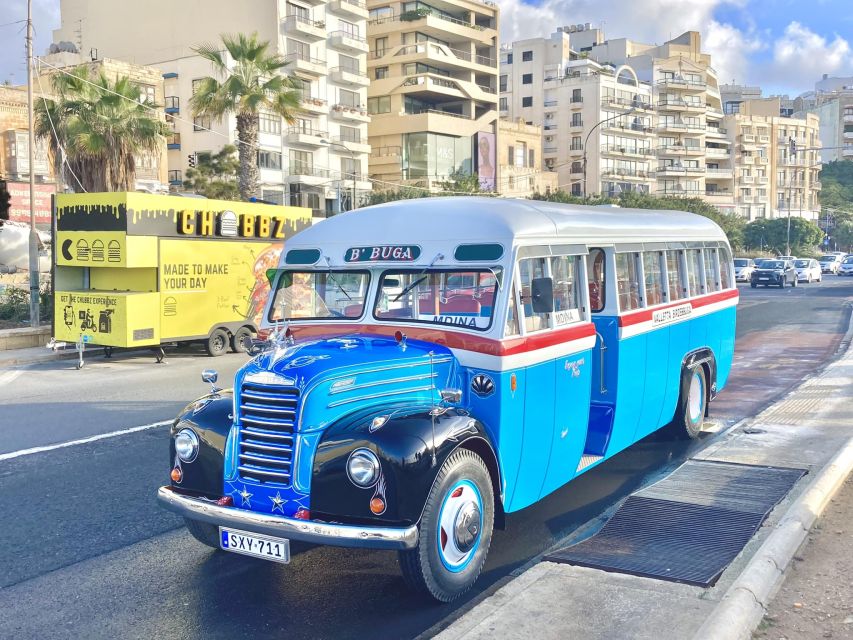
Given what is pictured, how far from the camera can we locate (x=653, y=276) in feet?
27.6

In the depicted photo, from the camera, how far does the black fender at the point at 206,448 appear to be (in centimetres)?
521

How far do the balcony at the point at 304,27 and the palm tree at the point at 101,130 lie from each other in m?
27.8

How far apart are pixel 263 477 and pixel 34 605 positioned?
166 cm

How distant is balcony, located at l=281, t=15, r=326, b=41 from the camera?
51.8m

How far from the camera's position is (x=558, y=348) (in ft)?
Answer: 20.6

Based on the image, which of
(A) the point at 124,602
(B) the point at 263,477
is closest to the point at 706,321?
(B) the point at 263,477

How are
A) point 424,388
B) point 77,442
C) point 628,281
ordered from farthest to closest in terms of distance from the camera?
point 77,442 < point 628,281 < point 424,388

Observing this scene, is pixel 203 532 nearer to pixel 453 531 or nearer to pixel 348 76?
pixel 453 531

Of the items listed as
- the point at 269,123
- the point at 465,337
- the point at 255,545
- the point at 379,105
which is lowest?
the point at 255,545

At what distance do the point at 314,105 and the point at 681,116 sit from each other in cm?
5624

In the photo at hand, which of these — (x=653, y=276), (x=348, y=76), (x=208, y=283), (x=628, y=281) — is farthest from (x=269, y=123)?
(x=628, y=281)

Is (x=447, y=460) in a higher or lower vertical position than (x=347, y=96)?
lower

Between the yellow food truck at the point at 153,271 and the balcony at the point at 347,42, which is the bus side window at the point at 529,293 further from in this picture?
the balcony at the point at 347,42

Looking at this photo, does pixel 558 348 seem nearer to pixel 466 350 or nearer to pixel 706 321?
pixel 466 350
